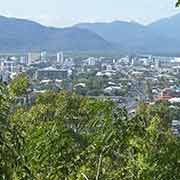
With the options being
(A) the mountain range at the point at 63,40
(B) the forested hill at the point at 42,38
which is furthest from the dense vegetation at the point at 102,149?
(B) the forested hill at the point at 42,38

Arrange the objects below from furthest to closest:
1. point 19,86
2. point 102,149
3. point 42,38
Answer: point 42,38 < point 19,86 < point 102,149

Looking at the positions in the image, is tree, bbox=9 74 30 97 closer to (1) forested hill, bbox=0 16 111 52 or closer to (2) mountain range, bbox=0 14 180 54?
(2) mountain range, bbox=0 14 180 54

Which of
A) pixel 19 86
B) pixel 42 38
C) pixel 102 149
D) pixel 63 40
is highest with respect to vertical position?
pixel 102 149

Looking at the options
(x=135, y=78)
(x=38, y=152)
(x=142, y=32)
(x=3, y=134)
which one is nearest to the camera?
(x=3, y=134)

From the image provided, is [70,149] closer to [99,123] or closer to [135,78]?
[99,123]

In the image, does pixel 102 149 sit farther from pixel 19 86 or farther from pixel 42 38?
pixel 42 38

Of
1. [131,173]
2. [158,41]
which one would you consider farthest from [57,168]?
[158,41]

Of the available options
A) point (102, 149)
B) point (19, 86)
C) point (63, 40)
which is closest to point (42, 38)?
point (63, 40)

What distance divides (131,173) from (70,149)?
1.70 ft

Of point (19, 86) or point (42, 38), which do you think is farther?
point (42, 38)

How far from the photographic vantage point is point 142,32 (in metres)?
162

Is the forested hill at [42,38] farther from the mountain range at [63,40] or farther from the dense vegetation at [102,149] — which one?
the dense vegetation at [102,149]

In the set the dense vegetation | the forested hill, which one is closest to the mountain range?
the forested hill

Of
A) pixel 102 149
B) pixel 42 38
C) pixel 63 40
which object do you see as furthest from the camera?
pixel 63 40
